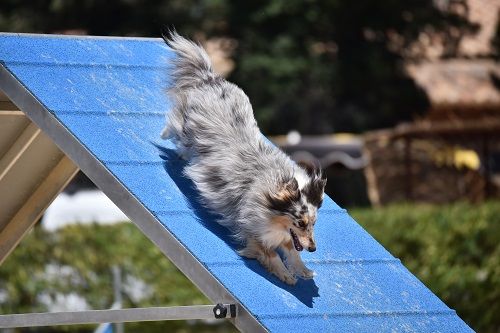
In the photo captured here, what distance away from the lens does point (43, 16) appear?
24172 mm

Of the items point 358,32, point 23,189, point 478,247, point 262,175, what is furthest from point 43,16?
point 262,175

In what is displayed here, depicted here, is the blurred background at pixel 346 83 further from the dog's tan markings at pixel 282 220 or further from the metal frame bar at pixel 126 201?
the dog's tan markings at pixel 282 220

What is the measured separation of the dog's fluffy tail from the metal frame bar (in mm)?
829

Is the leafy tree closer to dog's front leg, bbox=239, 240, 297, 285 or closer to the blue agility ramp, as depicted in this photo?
the blue agility ramp

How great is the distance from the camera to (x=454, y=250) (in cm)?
1237

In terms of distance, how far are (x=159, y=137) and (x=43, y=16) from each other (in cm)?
1882

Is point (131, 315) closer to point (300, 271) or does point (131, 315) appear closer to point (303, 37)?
point (300, 271)

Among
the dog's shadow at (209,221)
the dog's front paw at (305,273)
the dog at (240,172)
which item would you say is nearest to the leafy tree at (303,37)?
the dog at (240,172)

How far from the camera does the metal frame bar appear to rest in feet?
16.2

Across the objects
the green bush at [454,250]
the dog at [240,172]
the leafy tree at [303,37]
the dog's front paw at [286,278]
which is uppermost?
the dog at [240,172]

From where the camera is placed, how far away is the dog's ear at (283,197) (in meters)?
5.23

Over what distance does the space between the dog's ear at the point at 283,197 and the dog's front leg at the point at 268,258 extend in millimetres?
196

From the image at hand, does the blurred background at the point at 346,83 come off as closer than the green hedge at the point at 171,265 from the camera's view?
No

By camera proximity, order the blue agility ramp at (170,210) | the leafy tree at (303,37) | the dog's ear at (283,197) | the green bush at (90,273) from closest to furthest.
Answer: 1. the blue agility ramp at (170,210)
2. the dog's ear at (283,197)
3. the green bush at (90,273)
4. the leafy tree at (303,37)
